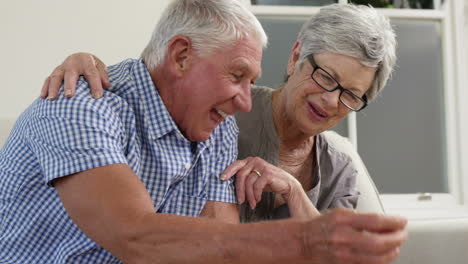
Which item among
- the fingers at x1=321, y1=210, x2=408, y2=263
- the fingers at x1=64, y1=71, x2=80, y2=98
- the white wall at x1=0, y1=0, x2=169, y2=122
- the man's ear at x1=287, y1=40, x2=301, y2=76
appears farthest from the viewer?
the white wall at x1=0, y1=0, x2=169, y2=122

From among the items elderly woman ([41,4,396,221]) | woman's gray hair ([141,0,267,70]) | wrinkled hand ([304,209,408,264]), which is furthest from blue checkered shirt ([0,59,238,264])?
wrinkled hand ([304,209,408,264])

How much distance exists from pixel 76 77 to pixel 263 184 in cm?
56

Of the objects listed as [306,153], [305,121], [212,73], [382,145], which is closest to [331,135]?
[306,153]

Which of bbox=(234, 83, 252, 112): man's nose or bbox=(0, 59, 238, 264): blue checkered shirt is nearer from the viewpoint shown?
bbox=(0, 59, 238, 264): blue checkered shirt

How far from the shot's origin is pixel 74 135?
3.76 ft

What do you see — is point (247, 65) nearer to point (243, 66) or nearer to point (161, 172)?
point (243, 66)

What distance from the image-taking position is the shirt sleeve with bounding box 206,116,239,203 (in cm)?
155

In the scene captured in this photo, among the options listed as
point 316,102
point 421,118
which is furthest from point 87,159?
point 421,118

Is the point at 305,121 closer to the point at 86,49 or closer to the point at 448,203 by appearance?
the point at 86,49

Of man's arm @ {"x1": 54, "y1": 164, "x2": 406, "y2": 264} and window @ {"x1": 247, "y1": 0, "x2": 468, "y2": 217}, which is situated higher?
man's arm @ {"x1": 54, "y1": 164, "x2": 406, "y2": 264}

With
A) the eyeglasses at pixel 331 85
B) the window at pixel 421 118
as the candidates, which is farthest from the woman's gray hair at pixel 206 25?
the window at pixel 421 118

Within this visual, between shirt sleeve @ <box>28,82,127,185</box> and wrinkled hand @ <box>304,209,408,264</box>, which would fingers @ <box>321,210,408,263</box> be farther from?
shirt sleeve @ <box>28,82,127,185</box>

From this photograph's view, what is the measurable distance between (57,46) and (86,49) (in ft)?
0.43

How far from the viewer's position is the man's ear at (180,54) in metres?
1.36
